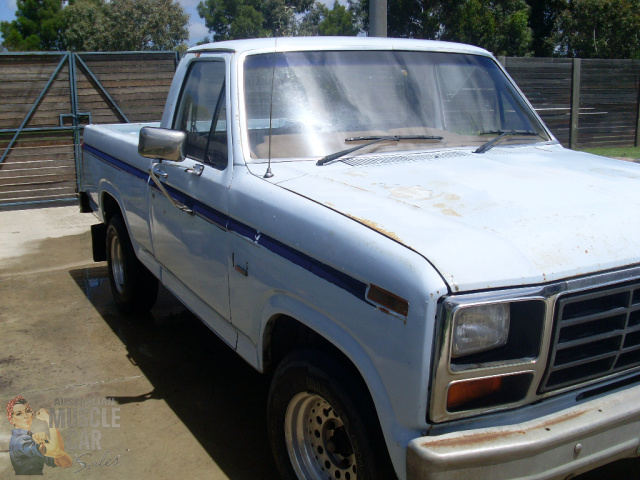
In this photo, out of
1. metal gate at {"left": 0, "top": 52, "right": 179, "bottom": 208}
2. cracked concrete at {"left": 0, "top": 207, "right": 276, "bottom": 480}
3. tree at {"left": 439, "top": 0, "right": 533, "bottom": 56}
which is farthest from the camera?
tree at {"left": 439, "top": 0, "right": 533, "bottom": 56}

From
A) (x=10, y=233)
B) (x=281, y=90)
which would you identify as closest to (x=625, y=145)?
(x=10, y=233)

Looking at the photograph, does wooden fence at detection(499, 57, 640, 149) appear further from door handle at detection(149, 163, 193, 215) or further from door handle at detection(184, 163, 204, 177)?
door handle at detection(184, 163, 204, 177)

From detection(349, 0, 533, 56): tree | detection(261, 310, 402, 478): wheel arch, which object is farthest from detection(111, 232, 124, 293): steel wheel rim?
detection(349, 0, 533, 56): tree

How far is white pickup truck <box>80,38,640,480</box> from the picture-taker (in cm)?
206

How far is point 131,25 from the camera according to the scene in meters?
42.1

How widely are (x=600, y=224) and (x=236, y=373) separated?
2.78 meters

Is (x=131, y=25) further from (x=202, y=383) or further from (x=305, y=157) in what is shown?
(x=305, y=157)

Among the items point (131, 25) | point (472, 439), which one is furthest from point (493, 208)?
point (131, 25)

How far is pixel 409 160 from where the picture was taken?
328 cm

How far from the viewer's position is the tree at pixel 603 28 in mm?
24578

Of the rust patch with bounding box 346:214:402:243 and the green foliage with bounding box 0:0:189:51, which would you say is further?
the green foliage with bounding box 0:0:189:51

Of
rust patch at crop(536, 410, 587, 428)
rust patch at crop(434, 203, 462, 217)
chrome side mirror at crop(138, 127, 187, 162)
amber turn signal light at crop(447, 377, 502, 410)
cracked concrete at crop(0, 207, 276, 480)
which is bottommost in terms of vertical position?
cracked concrete at crop(0, 207, 276, 480)

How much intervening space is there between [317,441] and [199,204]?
141cm

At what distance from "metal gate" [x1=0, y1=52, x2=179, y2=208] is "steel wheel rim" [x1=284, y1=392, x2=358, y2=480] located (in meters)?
8.96
